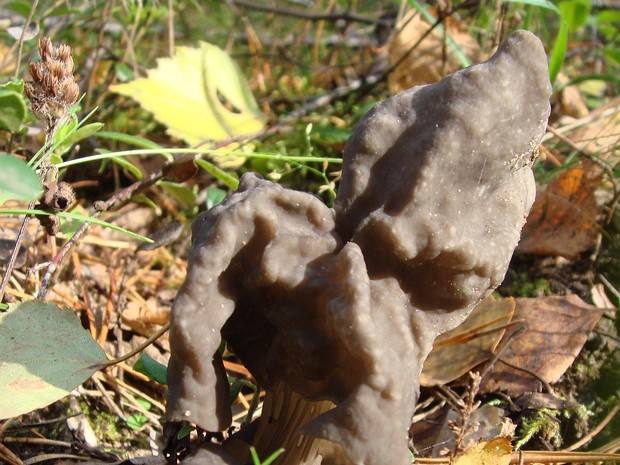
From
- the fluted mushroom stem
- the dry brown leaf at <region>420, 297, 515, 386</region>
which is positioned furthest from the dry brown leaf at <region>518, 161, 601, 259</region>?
the fluted mushroom stem

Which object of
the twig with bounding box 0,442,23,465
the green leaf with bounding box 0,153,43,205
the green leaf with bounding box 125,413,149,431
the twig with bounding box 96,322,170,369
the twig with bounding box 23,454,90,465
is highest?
the green leaf with bounding box 0,153,43,205

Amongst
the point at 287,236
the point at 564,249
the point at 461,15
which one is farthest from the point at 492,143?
the point at 461,15

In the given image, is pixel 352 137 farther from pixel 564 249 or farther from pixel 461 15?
pixel 461 15

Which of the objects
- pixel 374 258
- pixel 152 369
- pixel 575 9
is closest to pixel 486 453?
pixel 374 258

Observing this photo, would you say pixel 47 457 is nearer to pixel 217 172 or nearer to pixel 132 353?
pixel 132 353

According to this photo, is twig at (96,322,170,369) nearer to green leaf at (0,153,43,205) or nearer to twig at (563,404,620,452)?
green leaf at (0,153,43,205)

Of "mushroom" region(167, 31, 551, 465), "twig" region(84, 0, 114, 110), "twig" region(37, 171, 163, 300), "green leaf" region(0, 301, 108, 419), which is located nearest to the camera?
"mushroom" region(167, 31, 551, 465)

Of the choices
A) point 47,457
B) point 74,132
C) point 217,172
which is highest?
point 74,132
